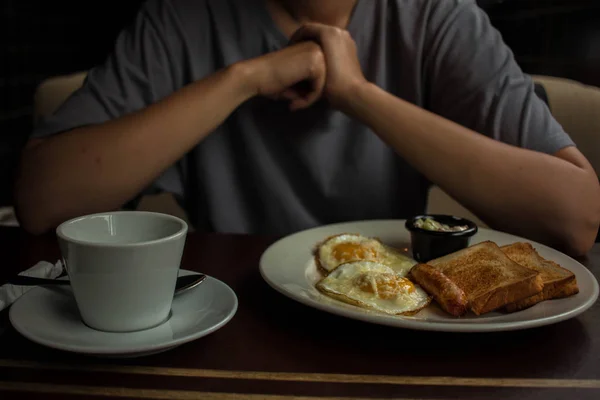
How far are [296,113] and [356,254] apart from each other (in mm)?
473

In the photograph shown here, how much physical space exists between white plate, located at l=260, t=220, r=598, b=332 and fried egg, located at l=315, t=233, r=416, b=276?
0.6 inches

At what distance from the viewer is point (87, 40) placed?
254 cm

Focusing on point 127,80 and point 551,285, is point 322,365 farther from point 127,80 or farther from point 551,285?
point 127,80

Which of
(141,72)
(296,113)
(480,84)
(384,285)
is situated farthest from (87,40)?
(384,285)

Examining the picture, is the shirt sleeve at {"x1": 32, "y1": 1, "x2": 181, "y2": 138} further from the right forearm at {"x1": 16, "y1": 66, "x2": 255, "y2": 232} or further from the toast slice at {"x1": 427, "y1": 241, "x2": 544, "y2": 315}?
the toast slice at {"x1": 427, "y1": 241, "x2": 544, "y2": 315}

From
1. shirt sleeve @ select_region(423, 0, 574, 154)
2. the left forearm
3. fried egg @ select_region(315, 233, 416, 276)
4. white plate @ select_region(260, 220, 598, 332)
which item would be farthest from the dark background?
fried egg @ select_region(315, 233, 416, 276)

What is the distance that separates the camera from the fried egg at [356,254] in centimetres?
70

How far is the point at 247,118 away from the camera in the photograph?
1127mm

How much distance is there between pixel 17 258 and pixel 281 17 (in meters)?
0.66

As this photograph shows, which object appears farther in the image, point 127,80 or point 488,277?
point 127,80

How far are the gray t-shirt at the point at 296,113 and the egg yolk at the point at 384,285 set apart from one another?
531 millimetres

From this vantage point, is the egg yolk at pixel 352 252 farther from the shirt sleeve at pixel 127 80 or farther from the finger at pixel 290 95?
the shirt sleeve at pixel 127 80

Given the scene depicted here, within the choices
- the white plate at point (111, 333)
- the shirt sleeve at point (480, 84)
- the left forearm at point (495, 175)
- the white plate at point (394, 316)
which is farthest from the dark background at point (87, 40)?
the white plate at point (111, 333)

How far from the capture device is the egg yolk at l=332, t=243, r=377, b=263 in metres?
0.71
